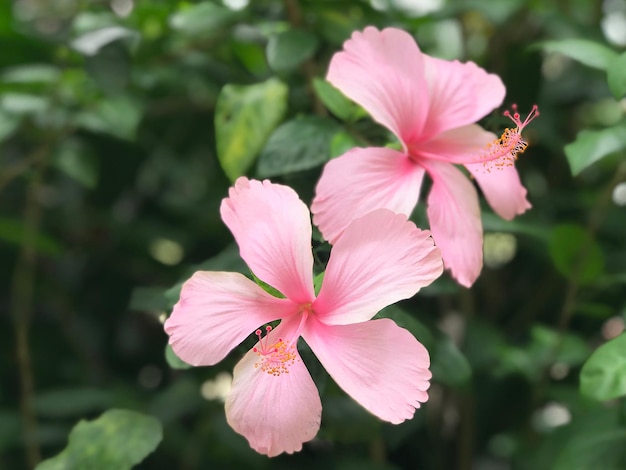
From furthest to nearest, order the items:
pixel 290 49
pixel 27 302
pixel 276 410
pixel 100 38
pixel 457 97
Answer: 1. pixel 27 302
2. pixel 100 38
3. pixel 290 49
4. pixel 457 97
5. pixel 276 410

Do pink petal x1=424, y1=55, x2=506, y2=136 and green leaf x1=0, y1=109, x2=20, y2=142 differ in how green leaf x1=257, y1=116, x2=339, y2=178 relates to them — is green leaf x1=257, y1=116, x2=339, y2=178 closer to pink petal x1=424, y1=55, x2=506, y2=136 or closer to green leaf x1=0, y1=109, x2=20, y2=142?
pink petal x1=424, y1=55, x2=506, y2=136

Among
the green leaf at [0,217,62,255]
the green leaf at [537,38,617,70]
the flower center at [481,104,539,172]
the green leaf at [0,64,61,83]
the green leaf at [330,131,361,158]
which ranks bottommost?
the green leaf at [0,217,62,255]

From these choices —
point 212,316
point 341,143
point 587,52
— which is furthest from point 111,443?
point 587,52

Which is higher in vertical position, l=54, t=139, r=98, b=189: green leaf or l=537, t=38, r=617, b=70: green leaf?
l=537, t=38, r=617, b=70: green leaf

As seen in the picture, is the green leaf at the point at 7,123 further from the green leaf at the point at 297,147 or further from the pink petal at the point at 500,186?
the pink petal at the point at 500,186

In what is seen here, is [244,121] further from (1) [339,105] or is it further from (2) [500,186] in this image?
(2) [500,186]

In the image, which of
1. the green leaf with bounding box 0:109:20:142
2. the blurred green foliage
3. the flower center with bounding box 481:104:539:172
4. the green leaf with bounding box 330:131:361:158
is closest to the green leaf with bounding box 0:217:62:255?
the blurred green foliage

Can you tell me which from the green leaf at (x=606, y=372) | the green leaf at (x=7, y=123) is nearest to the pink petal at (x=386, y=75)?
the green leaf at (x=606, y=372)
